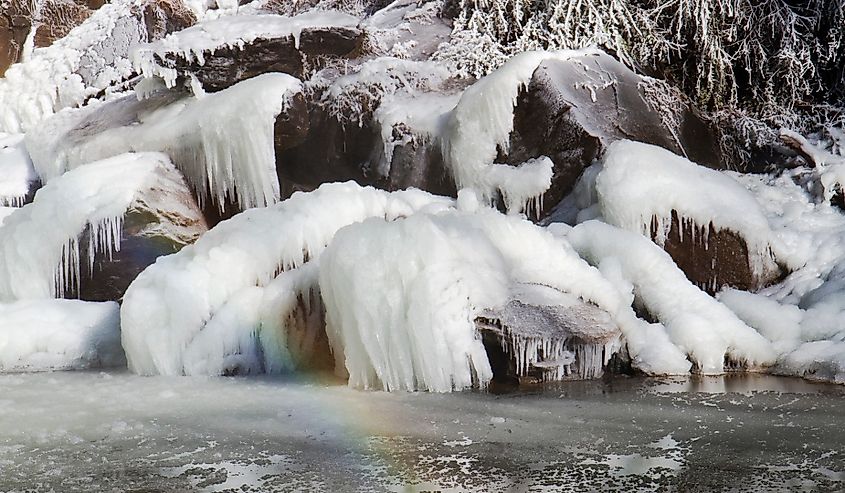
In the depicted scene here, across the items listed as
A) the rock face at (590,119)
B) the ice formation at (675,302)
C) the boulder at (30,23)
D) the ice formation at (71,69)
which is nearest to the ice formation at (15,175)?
the ice formation at (71,69)

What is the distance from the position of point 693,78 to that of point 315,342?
432cm

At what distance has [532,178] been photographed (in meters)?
5.88

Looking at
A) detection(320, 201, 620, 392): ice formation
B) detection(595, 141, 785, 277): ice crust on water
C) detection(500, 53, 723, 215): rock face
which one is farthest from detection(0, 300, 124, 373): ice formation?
detection(595, 141, 785, 277): ice crust on water

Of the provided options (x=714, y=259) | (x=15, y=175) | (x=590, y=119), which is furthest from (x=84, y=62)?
(x=714, y=259)

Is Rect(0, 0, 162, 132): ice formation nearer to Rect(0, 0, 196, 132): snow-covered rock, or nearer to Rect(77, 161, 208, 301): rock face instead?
Rect(0, 0, 196, 132): snow-covered rock

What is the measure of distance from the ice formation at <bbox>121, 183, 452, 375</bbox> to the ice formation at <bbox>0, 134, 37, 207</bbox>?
2.95m

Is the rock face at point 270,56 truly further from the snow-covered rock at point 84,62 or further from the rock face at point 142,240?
the snow-covered rock at point 84,62

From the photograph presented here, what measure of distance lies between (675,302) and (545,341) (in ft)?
3.07

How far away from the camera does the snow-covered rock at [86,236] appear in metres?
5.71

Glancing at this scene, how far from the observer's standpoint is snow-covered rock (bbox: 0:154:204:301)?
571 centimetres

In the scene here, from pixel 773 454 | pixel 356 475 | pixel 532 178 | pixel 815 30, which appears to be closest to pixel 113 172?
pixel 532 178

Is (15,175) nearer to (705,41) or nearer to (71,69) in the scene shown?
(71,69)

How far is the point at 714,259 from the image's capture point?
5.36 metres

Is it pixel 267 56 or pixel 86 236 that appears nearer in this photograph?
pixel 86 236
